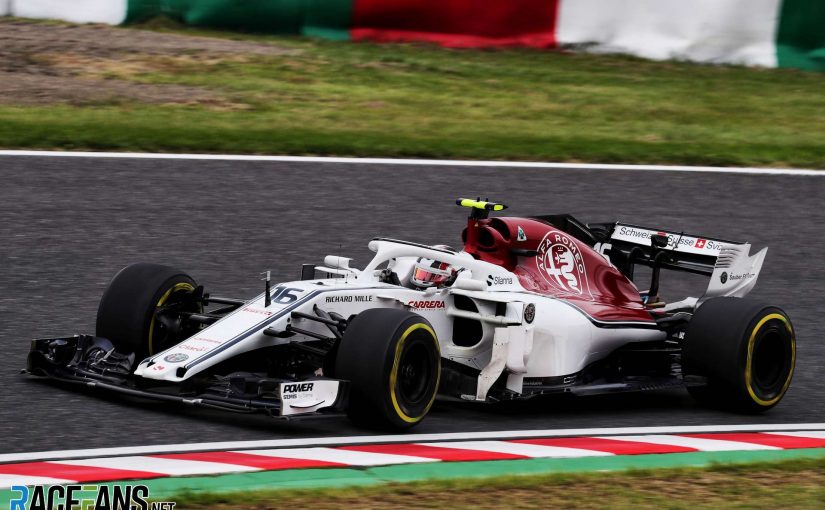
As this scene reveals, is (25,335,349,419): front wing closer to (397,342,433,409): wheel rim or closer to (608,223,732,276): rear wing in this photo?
(397,342,433,409): wheel rim

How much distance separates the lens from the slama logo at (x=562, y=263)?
845 centimetres

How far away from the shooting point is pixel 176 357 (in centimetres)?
712

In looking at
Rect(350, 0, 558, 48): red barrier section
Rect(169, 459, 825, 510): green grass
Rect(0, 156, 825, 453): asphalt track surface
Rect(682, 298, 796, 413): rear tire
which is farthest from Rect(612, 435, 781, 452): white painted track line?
Rect(350, 0, 558, 48): red barrier section

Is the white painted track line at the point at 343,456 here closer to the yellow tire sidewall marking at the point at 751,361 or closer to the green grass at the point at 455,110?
the yellow tire sidewall marking at the point at 751,361

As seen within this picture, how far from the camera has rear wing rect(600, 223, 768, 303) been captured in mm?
9023

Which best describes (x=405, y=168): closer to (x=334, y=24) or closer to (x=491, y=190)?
(x=491, y=190)

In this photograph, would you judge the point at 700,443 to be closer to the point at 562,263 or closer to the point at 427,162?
the point at 562,263

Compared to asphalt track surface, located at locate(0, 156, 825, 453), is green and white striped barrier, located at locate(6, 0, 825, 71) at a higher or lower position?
higher

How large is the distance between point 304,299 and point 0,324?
96.5 inches

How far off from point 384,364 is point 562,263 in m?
2.03

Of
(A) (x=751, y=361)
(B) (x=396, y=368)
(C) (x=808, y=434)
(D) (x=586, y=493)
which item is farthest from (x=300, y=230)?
(D) (x=586, y=493)

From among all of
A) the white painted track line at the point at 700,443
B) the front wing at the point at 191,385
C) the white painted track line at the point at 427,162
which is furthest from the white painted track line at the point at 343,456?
the white painted track line at the point at 427,162

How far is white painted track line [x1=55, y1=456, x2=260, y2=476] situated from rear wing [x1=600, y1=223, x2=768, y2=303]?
155 inches

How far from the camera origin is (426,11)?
16656 millimetres
